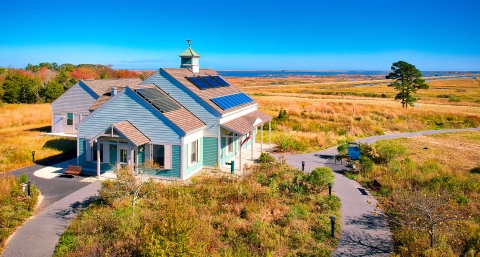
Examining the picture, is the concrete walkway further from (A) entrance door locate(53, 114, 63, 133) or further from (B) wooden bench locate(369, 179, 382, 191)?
(A) entrance door locate(53, 114, 63, 133)

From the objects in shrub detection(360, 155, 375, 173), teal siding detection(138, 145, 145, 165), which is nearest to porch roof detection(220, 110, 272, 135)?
teal siding detection(138, 145, 145, 165)

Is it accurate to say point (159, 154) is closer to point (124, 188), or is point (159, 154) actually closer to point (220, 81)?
point (124, 188)

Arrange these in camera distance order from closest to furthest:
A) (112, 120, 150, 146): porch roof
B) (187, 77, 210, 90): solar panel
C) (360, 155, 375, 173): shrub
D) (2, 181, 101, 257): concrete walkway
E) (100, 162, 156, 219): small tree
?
(2, 181, 101, 257): concrete walkway, (100, 162, 156, 219): small tree, (112, 120, 150, 146): porch roof, (360, 155, 375, 173): shrub, (187, 77, 210, 90): solar panel

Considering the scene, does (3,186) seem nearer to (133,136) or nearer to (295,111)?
(133,136)

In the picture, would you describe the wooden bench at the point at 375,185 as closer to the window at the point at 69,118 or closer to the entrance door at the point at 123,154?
the entrance door at the point at 123,154

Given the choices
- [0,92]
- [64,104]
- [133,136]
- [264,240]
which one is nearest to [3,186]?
[133,136]
